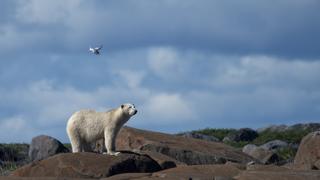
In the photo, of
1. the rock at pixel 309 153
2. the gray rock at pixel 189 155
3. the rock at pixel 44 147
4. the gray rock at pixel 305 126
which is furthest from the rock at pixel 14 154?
the gray rock at pixel 305 126

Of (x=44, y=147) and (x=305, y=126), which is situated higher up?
(x=305, y=126)

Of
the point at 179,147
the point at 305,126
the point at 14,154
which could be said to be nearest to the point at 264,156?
the point at 179,147

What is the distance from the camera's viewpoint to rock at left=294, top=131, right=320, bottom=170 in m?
32.5

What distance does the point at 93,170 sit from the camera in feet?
80.2

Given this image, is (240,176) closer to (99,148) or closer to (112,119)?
(112,119)

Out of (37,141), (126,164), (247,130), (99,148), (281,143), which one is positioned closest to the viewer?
(126,164)

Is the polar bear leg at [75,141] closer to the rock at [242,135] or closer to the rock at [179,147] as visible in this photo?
the rock at [179,147]

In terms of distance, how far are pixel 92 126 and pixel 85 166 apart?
3394 millimetres

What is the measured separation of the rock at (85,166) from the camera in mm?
24469

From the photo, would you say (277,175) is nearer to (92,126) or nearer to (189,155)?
(92,126)

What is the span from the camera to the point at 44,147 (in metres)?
41.8

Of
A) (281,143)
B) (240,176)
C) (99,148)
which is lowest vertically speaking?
(240,176)

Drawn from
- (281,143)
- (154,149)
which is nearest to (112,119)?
(154,149)

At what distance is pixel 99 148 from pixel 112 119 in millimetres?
2683
